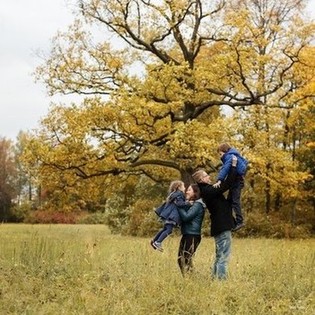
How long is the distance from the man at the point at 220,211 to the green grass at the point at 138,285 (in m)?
0.44

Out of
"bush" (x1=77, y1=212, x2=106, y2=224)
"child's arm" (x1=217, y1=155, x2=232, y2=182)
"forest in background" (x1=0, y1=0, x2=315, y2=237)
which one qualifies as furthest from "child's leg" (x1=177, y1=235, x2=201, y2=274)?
"bush" (x1=77, y1=212, x2=106, y2=224)

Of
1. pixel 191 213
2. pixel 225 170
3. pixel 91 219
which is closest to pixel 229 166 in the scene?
pixel 225 170

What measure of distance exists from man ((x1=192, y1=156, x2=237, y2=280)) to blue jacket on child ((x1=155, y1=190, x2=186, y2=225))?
41cm

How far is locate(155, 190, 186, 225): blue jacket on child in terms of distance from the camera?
9727 mm

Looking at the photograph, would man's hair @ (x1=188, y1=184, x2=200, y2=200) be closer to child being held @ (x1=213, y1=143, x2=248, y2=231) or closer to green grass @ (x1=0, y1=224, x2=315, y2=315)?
child being held @ (x1=213, y1=143, x2=248, y2=231)

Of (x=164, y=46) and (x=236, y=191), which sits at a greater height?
(x=164, y=46)

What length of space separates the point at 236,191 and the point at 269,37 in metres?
16.9

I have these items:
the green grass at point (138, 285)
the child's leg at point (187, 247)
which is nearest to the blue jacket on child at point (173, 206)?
the child's leg at point (187, 247)

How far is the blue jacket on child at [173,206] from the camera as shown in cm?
973

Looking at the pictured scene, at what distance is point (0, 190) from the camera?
56656mm

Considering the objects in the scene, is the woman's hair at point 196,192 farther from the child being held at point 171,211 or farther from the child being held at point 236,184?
the child being held at point 236,184

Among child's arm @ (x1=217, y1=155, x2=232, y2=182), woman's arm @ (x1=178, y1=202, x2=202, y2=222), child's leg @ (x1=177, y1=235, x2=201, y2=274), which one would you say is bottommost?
child's leg @ (x1=177, y1=235, x2=201, y2=274)

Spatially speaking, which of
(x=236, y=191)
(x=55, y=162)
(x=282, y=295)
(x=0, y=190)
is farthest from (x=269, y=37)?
(x=0, y=190)

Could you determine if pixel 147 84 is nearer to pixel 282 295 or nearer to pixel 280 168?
pixel 280 168
